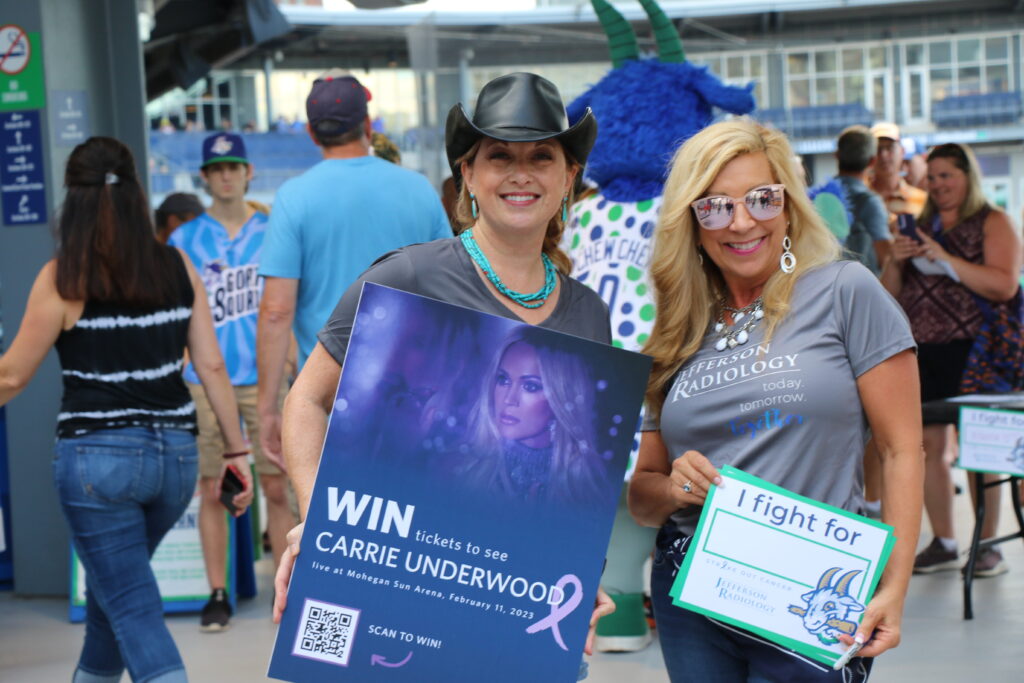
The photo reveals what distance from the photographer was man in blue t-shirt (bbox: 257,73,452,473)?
356 cm

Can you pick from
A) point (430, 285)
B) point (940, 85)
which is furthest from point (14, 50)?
point (940, 85)

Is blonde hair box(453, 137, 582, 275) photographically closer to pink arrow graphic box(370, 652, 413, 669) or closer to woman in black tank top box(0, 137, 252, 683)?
pink arrow graphic box(370, 652, 413, 669)

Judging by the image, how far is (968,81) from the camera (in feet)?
111

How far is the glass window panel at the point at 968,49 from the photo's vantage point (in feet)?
109

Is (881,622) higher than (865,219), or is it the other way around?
(865,219)

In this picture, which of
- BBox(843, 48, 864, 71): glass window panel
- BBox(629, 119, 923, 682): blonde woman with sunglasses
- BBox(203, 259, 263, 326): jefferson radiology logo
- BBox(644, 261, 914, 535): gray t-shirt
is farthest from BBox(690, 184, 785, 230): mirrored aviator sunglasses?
BBox(843, 48, 864, 71): glass window panel

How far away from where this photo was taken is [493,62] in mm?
11789

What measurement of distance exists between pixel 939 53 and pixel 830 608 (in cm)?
3538

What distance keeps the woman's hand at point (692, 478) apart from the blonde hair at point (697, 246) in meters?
0.20

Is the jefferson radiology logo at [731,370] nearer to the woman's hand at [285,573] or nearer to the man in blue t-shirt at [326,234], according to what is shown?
the woman's hand at [285,573]

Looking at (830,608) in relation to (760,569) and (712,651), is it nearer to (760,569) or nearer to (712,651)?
(760,569)

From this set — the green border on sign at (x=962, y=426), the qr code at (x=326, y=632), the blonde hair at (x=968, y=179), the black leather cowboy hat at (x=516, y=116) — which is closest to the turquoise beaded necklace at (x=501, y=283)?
the black leather cowboy hat at (x=516, y=116)

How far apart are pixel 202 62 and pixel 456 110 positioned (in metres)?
8.79

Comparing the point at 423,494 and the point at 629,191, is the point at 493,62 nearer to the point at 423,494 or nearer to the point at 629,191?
the point at 629,191
